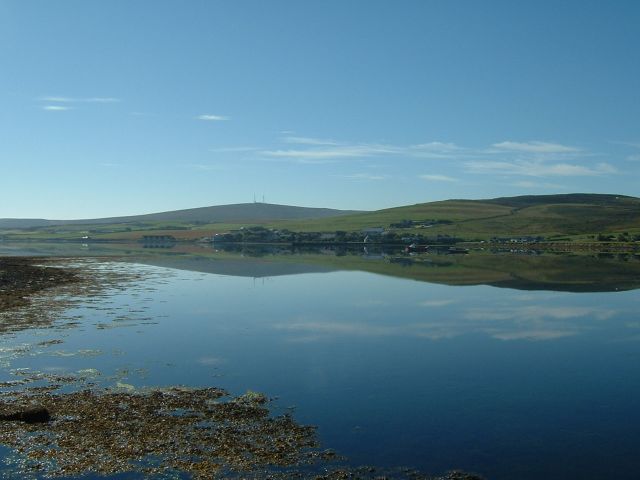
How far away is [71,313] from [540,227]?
158m

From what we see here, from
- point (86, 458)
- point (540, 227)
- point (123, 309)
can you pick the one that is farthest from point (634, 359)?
point (540, 227)

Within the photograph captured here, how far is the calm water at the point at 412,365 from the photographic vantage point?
14.8 metres

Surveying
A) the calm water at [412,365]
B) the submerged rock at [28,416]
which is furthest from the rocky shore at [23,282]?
the submerged rock at [28,416]

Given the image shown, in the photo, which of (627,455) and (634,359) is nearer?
(627,455)

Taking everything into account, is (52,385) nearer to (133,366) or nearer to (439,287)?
(133,366)

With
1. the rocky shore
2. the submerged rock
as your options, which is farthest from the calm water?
the rocky shore

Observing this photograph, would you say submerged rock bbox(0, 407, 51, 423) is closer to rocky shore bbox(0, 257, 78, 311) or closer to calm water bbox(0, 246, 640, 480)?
calm water bbox(0, 246, 640, 480)

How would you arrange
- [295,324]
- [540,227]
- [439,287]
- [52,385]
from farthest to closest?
[540,227] → [439,287] → [295,324] → [52,385]

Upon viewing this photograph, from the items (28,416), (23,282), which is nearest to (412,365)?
(28,416)

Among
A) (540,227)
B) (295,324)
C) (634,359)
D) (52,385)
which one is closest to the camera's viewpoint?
(52,385)

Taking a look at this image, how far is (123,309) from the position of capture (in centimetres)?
3844

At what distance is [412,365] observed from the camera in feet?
76.2

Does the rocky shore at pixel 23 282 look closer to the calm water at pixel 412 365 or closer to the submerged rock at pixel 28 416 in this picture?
the calm water at pixel 412 365

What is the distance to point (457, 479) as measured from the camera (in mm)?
12789
